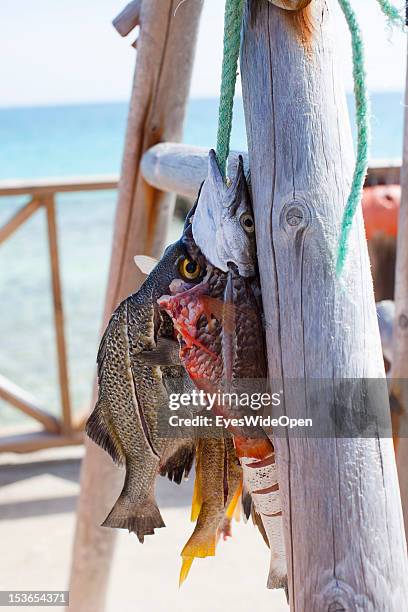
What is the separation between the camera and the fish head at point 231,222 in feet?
2.15

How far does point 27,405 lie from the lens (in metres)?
Result: 3.01

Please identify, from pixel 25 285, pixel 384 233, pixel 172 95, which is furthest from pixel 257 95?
pixel 25 285

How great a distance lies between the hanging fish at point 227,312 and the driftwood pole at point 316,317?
24mm

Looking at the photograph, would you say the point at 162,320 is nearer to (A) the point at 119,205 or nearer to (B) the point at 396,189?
(A) the point at 119,205

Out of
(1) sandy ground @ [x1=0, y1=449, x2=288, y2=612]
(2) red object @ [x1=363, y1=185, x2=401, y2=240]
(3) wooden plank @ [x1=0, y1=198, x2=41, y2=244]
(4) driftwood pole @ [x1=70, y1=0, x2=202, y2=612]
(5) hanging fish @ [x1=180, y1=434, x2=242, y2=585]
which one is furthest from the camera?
(3) wooden plank @ [x1=0, y1=198, x2=41, y2=244]

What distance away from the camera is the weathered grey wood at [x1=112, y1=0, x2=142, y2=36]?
1.53 m

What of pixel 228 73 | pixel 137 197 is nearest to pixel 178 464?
pixel 228 73

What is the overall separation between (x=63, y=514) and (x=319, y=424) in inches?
89.4

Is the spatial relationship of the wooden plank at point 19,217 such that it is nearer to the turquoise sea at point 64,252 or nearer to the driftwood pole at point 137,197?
the turquoise sea at point 64,252

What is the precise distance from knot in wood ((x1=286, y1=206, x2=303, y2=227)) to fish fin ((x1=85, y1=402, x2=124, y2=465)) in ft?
1.15

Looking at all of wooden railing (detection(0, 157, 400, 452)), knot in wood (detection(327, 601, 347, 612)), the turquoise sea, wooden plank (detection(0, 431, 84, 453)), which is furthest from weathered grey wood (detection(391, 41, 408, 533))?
wooden plank (detection(0, 431, 84, 453))

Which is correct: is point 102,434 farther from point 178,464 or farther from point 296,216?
point 296,216

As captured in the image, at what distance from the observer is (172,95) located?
152 centimetres

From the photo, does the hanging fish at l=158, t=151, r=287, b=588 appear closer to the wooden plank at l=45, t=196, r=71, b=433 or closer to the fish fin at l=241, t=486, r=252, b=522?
the fish fin at l=241, t=486, r=252, b=522
